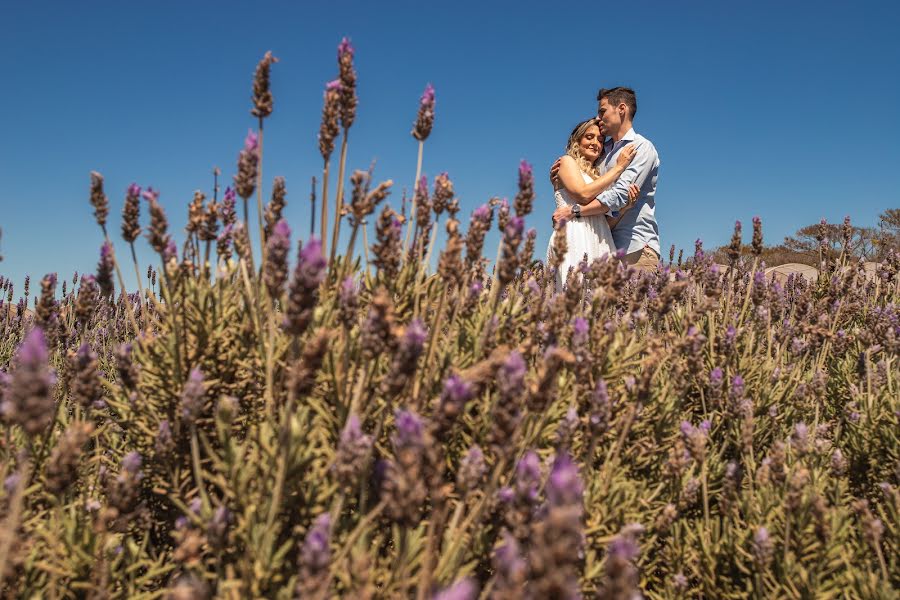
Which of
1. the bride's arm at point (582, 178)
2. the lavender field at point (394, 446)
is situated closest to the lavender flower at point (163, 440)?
the lavender field at point (394, 446)

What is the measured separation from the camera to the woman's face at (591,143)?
19.5 feet

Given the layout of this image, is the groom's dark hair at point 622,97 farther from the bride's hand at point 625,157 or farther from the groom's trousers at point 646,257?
the groom's trousers at point 646,257

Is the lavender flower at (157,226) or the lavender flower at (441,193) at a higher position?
the lavender flower at (441,193)

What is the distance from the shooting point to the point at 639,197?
5520mm

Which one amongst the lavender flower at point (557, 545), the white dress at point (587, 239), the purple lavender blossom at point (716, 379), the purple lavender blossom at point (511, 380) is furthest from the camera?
the white dress at point (587, 239)

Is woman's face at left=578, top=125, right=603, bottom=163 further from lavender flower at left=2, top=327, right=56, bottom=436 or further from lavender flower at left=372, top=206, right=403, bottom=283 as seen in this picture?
lavender flower at left=2, top=327, right=56, bottom=436

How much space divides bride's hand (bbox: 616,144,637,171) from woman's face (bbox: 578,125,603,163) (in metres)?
0.91

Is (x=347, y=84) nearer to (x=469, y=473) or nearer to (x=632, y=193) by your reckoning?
(x=469, y=473)

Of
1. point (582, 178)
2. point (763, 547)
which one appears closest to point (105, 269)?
point (763, 547)

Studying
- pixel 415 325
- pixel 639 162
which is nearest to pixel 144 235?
pixel 415 325

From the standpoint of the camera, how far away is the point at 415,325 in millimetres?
1196

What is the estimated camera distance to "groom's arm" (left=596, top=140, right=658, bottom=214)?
5051 millimetres

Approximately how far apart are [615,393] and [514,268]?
835mm

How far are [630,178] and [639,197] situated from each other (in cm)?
48
